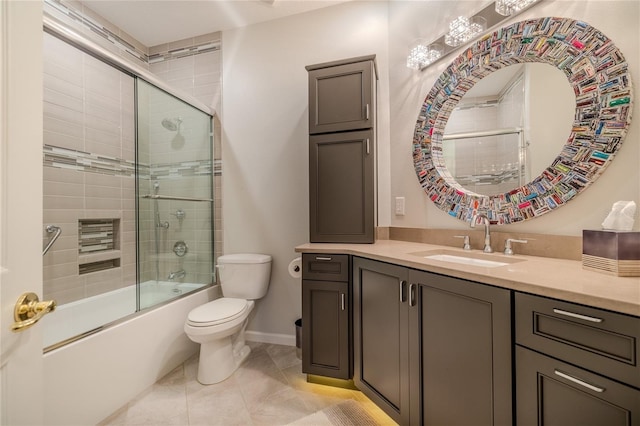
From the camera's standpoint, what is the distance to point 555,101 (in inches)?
52.3

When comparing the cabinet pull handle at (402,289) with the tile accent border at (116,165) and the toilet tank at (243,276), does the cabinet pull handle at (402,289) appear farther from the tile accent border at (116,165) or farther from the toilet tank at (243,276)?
the tile accent border at (116,165)

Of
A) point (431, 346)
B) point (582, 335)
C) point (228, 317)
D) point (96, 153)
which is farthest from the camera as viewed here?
point (96, 153)

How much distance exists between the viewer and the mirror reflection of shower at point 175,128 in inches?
87.2

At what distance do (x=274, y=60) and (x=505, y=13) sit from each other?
1.70 m

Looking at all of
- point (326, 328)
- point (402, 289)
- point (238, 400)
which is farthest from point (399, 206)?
point (238, 400)

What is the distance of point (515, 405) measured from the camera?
884 millimetres

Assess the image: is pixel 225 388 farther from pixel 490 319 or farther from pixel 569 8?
pixel 569 8

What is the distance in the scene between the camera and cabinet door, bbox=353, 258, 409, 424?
130 cm

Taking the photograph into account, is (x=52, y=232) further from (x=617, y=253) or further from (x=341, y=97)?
(x=617, y=253)

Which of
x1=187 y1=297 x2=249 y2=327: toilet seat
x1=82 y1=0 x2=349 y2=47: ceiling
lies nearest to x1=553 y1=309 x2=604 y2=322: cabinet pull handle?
x1=187 y1=297 x2=249 y2=327: toilet seat

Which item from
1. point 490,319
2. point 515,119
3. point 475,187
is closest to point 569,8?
point 515,119

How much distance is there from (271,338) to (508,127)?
2315mm

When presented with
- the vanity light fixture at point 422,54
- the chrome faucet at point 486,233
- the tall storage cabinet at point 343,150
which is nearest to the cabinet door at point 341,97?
the tall storage cabinet at point 343,150

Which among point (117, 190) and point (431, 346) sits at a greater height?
point (117, 190)
